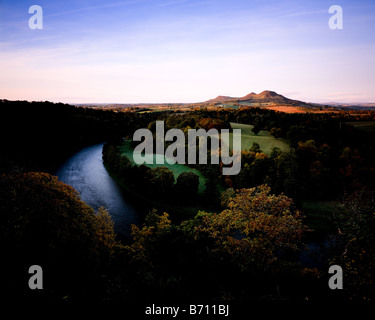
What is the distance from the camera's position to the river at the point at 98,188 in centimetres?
2335

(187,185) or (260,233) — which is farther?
(187,185)

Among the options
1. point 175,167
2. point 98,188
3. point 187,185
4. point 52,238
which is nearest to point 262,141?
point 175,167

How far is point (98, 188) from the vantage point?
29531 millimetres

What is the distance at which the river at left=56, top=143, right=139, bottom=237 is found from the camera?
76.6ft

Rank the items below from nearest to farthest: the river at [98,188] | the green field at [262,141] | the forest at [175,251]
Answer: the forest at [175,251]
the river at [98,188]
the green field at [262,141]

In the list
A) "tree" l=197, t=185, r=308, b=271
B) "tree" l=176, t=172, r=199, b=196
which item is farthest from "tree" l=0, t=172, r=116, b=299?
"tree" l=176, t=172, r=199, b=196

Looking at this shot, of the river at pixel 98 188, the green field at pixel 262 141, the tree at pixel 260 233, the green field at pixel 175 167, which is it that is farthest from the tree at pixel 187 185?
the green field at pixel 262 141

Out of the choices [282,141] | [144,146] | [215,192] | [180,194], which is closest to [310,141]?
[282,141]

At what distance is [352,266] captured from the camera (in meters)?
11.8

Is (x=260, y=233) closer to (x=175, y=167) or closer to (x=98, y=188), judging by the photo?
(x=98, y=188)

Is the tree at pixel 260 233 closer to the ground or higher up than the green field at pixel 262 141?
closer to the ground

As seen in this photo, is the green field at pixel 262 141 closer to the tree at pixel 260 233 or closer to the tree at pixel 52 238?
the tree at pixel 260 233
